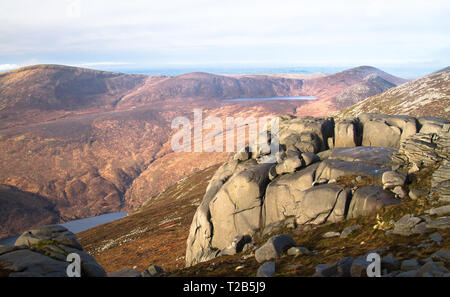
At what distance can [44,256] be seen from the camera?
18094 millimetres

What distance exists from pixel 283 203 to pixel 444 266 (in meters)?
17.8

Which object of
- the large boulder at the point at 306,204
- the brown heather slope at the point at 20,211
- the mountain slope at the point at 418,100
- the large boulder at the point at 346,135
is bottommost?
the brown heather slope at the point at 20,211

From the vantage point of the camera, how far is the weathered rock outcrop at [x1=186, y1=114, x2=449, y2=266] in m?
27.1

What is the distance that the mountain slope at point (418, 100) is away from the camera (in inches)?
3257

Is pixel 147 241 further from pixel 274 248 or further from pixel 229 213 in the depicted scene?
pixel 274 248

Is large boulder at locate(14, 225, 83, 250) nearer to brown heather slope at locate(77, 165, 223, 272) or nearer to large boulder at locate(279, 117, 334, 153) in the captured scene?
brown heather slope at locate(77, 165, 223, 272)

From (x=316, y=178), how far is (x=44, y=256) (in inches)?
957

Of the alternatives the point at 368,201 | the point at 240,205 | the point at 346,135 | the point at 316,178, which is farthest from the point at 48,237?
the point at 346,135

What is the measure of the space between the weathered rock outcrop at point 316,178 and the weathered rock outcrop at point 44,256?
1707 cm

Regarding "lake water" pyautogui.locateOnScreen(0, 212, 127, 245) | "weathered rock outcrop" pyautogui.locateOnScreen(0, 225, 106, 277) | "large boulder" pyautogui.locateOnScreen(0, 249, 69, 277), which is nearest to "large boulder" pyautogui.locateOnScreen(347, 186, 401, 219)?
"weathered rock outcrop" pyautogui.locateOnScreen(0, 225, 106, 277)

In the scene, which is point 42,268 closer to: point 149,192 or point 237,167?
point 237,167

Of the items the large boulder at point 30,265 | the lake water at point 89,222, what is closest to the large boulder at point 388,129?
the large boulder at point 30,265

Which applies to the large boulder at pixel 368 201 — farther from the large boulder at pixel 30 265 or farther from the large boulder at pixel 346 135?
the large boulder at pixel 30 265

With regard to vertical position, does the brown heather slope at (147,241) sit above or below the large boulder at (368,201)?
below
